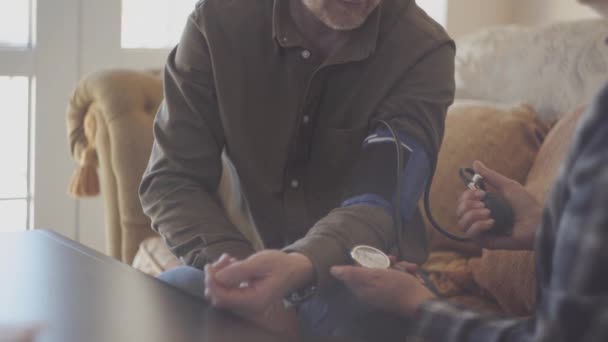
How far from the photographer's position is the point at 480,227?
1.23m

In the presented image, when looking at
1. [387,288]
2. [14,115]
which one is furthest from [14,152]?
[387,288]

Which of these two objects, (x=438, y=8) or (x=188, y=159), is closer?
(x=188, y=159)

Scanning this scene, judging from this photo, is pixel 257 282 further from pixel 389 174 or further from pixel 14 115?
pixel 14 115

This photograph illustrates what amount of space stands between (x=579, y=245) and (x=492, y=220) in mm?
595

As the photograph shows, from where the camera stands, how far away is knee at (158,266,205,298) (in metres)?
1.37

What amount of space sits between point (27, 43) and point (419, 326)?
7.14 feet

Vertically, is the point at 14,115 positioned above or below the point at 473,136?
below

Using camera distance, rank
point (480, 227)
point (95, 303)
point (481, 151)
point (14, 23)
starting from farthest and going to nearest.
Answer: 1. point (14, 23)
2. point (481, 151)
3. point (480, 227)
4. point (95, 303)

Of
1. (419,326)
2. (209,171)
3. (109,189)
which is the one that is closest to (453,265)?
(209,171)

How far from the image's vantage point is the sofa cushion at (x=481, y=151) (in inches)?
78.2

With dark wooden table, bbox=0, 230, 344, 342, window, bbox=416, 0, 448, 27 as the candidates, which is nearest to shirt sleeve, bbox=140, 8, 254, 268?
dark wooden table, bbox=0, 230, 344, 342

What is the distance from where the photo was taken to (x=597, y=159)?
0.64 metres

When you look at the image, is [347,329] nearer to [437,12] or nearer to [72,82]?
[72,82]

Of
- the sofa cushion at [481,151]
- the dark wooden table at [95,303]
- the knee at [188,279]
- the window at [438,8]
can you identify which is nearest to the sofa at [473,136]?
the sofa cushion at [481,151]
